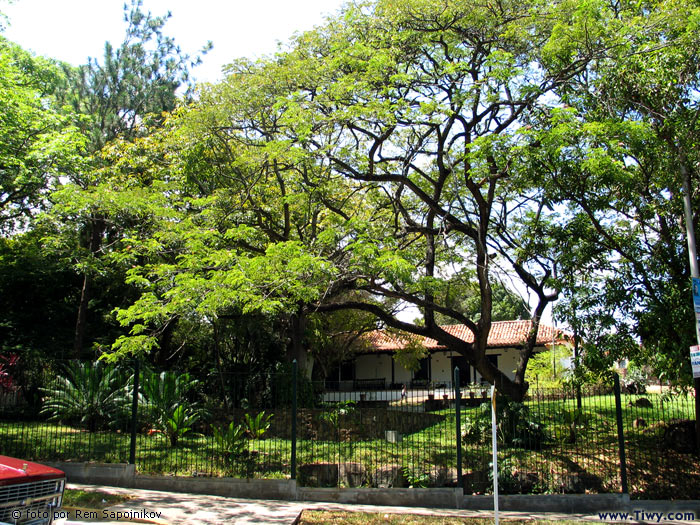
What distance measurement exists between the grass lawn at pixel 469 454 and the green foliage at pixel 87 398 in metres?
0.34

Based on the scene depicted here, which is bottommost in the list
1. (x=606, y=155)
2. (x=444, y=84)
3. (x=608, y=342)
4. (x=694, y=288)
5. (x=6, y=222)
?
(x=608, y=342)

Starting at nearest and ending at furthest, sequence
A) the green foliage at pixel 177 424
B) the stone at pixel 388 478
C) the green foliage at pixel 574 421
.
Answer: the stone at pixel 388 478 → the green foliage at pixel 574 421 → the green foliage at pixel 177 424

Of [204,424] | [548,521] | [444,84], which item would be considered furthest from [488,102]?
[204,424]

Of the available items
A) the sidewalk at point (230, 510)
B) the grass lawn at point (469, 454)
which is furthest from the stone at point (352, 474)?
the sidewalk at point (230, 510)

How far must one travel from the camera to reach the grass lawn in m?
9.54

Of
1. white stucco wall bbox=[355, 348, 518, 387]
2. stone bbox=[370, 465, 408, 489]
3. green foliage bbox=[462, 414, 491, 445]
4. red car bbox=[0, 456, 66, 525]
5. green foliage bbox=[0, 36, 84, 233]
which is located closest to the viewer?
red car bbox=[0, 456, 66, 525]

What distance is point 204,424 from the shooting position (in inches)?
476

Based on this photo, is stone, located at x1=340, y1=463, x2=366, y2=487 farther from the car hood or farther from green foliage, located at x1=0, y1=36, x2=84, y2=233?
green foliage, located at x1=0, y1=36, x2=84, y2=233

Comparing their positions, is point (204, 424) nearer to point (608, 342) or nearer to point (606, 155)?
point (608, 342)

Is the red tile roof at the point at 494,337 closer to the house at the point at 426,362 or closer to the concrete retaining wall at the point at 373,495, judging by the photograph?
the house at the point at 426,362

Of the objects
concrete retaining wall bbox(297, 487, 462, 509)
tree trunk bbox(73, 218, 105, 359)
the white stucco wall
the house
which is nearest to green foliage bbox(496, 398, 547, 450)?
concrete retaining wall bbox(297, 487, 462, 509)

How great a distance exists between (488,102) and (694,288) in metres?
6.03

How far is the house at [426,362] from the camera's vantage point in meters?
29.7

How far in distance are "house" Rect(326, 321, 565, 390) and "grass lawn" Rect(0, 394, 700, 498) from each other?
56.5 ft
